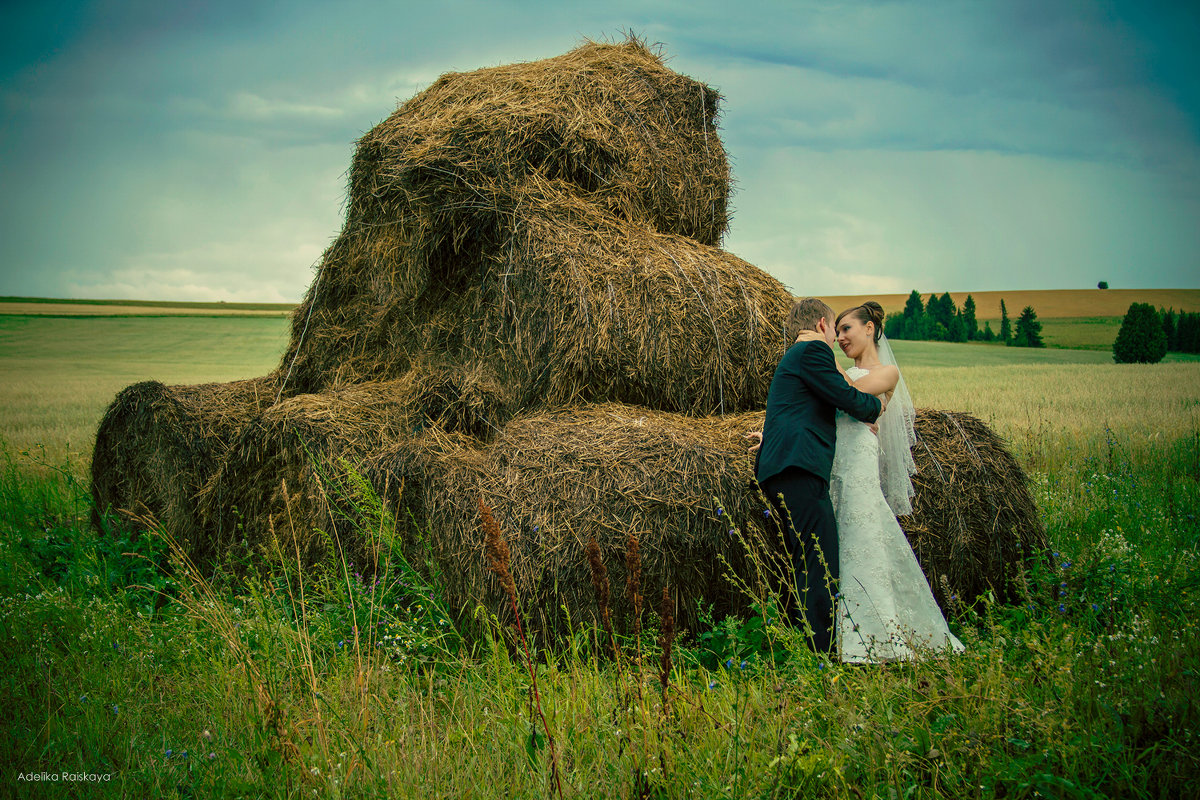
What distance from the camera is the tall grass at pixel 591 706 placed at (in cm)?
219

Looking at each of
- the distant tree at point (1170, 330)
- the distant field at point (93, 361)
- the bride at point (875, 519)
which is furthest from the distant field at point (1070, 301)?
the distant field at point (93, 361)

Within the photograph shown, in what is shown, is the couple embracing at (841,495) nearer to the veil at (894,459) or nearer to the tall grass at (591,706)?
the veil at (894,459)

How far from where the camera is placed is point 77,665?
3.55 meters

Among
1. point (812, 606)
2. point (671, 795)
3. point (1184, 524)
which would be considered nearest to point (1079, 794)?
point (671, 795)

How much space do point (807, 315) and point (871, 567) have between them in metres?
1.41

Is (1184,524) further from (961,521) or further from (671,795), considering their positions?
(671,795)

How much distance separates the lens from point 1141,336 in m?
12.5

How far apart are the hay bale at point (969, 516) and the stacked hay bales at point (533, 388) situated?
0.06 feet

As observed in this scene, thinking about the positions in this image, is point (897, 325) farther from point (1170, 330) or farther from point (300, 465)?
point (300, 465)

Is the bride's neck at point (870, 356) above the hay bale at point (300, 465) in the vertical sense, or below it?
above

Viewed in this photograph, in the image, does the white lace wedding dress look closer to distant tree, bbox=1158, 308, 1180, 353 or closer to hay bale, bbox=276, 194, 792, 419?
hay bale, bbox=276, 194, 792, 419

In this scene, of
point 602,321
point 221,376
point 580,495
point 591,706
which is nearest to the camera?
point 591,706

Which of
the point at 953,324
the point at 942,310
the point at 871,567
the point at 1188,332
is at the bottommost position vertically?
the point at 871,567

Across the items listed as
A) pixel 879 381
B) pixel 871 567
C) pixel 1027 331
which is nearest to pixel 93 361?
pixel 879 381
